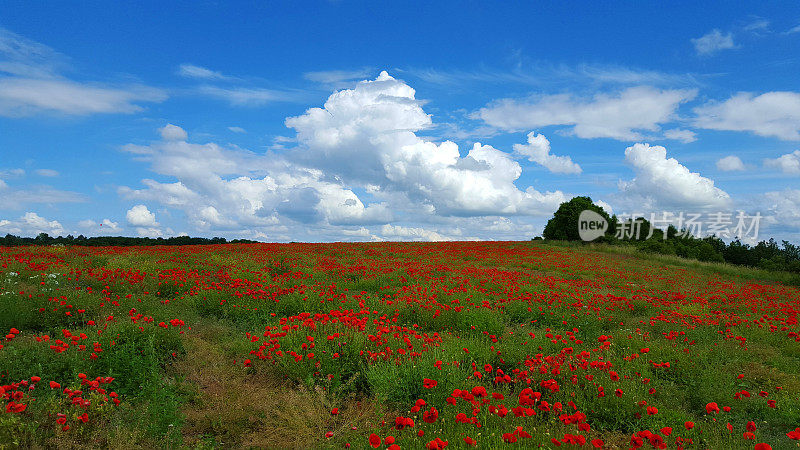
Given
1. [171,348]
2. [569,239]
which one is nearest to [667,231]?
[569,239]

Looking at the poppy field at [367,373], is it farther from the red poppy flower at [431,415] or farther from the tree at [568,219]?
the tree at [568,219]

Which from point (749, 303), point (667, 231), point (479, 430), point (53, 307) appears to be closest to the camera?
point (479, 430)

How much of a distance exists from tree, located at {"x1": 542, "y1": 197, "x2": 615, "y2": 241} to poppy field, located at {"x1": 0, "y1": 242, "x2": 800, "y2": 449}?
3670 centimetres

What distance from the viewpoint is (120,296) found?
8.80 metres

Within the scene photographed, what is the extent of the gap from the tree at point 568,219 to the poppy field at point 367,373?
1445 inches

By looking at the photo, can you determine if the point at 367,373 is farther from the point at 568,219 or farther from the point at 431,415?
the point at 568,219

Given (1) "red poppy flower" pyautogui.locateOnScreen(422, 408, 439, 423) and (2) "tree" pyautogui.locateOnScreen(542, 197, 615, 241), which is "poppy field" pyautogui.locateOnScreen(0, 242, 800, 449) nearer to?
(1) "red poppy flower" pyautogui.locateOnScreen(422, 408, 439, 423)

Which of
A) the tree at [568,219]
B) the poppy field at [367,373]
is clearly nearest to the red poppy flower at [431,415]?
the poppy field at [367,373]

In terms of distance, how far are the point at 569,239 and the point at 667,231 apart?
25.1m

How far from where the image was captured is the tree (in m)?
45.4

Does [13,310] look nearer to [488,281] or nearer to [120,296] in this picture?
[120,296]

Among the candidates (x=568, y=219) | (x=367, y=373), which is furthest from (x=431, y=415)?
(x=568, y=219)

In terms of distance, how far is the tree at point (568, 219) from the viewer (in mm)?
45406

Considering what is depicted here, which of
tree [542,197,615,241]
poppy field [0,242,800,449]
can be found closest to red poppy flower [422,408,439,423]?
poppy field [0,242,800,449]
